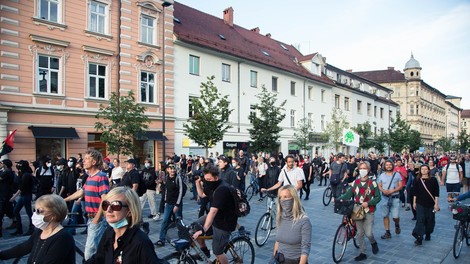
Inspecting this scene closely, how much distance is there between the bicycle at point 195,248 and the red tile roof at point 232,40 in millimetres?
19908

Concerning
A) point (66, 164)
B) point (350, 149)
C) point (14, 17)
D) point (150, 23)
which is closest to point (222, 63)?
A: point (150, 23)

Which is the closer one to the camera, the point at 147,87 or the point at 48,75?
the point at 48,75

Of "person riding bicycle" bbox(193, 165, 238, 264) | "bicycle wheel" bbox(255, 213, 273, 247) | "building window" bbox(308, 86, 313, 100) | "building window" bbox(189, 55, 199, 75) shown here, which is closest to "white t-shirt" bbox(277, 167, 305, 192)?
"bicycle wheel" bbox(255, 213, 273, 247)

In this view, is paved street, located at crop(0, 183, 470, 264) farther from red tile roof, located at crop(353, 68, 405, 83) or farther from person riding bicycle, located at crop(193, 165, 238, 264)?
red tile roof, located at crop(353, 68, 405, 83)

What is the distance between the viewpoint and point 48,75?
699 inches

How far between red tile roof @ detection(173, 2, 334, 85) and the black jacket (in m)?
22.1

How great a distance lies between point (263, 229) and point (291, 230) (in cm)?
401

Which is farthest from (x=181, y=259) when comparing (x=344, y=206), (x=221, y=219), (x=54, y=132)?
(x=54, y=132)

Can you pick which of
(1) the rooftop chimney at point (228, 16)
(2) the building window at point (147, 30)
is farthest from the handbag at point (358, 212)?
(1) the rooftop chimney at point (228, 16)

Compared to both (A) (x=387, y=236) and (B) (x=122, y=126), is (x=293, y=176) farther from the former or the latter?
(B) (x=122, y=126)

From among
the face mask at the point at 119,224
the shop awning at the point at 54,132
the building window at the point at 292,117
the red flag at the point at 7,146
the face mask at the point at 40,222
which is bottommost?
the face mask at the point at 40,222

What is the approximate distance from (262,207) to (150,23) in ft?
50.9

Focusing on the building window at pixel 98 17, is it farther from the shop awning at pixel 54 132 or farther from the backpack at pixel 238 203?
the backpack at pixel 238 203

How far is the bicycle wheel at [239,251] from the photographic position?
534cm
